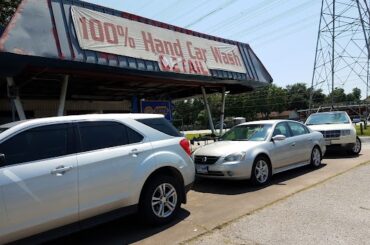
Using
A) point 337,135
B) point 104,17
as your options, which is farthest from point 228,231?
point 337,135

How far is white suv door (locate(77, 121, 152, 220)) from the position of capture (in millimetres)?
4887

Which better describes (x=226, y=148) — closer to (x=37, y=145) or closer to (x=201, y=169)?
(x=201, y=169)

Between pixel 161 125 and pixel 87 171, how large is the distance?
1.70 metres

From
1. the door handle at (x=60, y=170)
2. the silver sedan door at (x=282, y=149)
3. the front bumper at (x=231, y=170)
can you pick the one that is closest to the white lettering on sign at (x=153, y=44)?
the silver sedan door at (x=282, y=149)

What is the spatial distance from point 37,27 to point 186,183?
179 inches

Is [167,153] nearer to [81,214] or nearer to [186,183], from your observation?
[186,183]

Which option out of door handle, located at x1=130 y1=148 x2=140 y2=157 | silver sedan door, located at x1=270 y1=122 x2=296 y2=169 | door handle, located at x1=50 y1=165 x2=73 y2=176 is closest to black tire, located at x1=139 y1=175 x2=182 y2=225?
door handle, located at x1=130 y1=148 x2=140 y2=157

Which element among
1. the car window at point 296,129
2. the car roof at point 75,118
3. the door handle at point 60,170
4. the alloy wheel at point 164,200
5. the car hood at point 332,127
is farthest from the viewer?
the car hood at point 332,127

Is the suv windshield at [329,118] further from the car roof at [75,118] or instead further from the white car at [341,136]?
the car roof at [75,118]

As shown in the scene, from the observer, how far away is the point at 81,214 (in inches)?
189

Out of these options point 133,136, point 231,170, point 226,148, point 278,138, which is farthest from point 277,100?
point 133,136

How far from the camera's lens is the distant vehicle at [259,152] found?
8062 mm

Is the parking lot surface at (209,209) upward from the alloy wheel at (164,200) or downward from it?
downward

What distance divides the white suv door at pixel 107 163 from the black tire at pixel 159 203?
12.9 inches
